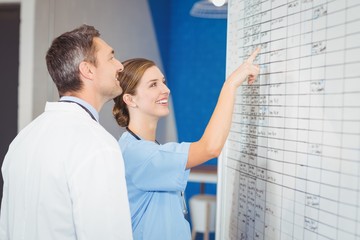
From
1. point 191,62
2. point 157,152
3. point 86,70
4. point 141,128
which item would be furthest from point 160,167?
point 191,62

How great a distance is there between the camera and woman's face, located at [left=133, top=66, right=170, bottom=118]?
1444mm

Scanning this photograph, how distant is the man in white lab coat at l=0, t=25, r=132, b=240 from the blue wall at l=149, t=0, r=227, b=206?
3.07m

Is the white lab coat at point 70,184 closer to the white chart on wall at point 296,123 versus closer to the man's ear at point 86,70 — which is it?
the man's ear at point 86,70

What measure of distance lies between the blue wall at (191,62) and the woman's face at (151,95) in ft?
8.45

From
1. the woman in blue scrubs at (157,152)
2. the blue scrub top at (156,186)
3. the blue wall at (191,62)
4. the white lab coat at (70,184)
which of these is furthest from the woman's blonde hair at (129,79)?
the blue wall at (191,62)

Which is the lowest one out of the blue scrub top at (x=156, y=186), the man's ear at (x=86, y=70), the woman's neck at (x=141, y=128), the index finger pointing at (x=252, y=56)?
the blue scrub top at (x=156, y=186)

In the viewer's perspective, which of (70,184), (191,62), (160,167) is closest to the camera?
(70,184)

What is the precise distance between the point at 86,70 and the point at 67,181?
336mm

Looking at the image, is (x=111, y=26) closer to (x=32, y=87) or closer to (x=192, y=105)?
(x=32, y=87)

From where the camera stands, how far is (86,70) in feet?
3.66

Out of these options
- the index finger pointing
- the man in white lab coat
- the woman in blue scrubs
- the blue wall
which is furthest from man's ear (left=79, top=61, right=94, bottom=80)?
the blue wall

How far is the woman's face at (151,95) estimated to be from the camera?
144cm

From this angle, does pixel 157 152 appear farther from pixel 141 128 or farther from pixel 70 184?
pixel 70 184

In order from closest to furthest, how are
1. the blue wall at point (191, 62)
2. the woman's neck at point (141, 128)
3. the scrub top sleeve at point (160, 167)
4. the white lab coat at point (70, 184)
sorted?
1. the white lab coat at point (70, 184)
2. the scrub top sleeve at point (160, 167)
3. the woman's neck at point (141, 128)
4. the blue wall at point (191, 62)
